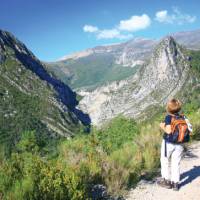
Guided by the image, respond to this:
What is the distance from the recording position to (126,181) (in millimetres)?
7594

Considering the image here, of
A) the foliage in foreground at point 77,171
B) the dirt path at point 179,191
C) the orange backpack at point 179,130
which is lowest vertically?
the dirt path at point 179,191

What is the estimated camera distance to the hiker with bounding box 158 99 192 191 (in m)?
7.16

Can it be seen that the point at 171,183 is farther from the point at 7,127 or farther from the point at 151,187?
the point at 7,127

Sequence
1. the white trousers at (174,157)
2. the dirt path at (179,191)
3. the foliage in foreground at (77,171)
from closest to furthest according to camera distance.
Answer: the foliage in foreground at (77,171), the dirt path at (179,191), the white trousers at (174,157)

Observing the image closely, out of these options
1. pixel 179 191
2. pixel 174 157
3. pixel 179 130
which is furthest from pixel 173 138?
pixel 179 191

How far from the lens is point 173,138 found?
7203 mm

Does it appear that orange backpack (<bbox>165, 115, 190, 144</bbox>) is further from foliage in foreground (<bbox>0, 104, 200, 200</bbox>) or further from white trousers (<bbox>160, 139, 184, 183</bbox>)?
foliage in foreground (<bbox>0, 104, 200, 200</bbox>)

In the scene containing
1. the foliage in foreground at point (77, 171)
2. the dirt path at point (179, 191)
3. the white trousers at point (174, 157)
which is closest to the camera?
the foliage in foreground at point (77, 171)

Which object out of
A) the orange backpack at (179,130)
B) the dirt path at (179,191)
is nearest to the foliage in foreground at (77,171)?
the dirt path at (179,191)

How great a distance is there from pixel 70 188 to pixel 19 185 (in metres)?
0.84

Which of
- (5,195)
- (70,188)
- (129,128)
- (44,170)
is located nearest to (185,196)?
(70,188)

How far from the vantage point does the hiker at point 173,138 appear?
7.16 meters

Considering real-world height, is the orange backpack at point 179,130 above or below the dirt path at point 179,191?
above

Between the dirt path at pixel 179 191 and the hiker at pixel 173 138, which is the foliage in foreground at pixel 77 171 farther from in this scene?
the hiker at pixel 173 138
